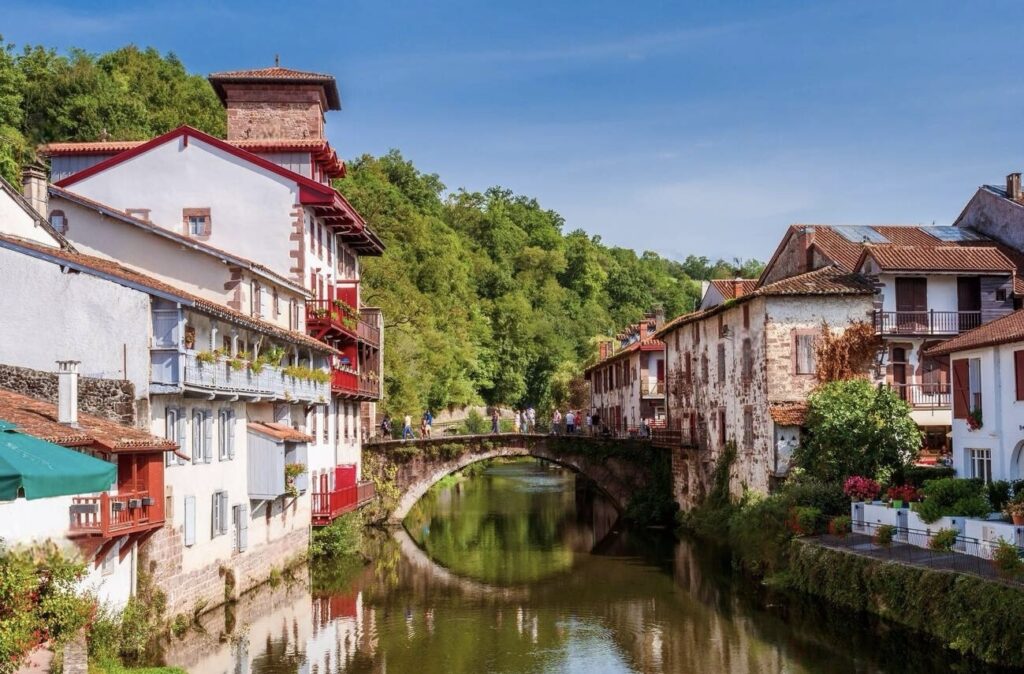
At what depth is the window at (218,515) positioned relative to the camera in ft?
98.4

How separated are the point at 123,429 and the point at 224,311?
18.9ft

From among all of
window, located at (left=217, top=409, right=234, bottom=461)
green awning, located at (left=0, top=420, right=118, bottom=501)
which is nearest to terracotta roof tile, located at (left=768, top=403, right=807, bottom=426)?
window, located at (left=217, top=409, right=234, bottom=461)

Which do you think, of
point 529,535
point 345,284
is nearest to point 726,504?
point 529,535

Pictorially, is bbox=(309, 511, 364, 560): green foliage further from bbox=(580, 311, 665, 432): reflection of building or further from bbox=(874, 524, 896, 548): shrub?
bbox=(580, 311, 665, 432): reflection of building

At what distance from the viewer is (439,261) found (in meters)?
88.2

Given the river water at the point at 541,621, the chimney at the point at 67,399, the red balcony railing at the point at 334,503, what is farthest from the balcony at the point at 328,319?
the chimney at the point at 67,399

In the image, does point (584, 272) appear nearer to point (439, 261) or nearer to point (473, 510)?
point (439, 261)

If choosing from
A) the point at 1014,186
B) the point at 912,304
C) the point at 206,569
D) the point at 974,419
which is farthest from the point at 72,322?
the point at 1014,186

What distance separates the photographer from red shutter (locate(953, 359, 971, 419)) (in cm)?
3478

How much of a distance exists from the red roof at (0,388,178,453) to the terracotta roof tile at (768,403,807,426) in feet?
81.5

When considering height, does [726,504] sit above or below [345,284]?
below

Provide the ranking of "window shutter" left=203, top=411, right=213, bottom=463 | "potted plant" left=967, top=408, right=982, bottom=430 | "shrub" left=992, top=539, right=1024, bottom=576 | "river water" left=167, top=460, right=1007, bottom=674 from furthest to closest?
"potted plant" left=967, top=408, right=982, bottom=430, "window shutter" left=203, top=411, right=213, bottom=463, "river water" left=167, top=460, right=1007, bottom=674, "shrub" left=992, top=539, right=1024, bottom=576

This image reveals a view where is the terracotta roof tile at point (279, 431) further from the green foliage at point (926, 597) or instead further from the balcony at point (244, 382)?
the green foliage at point (926, 597)

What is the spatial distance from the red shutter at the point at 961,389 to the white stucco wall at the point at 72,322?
23.6 m
